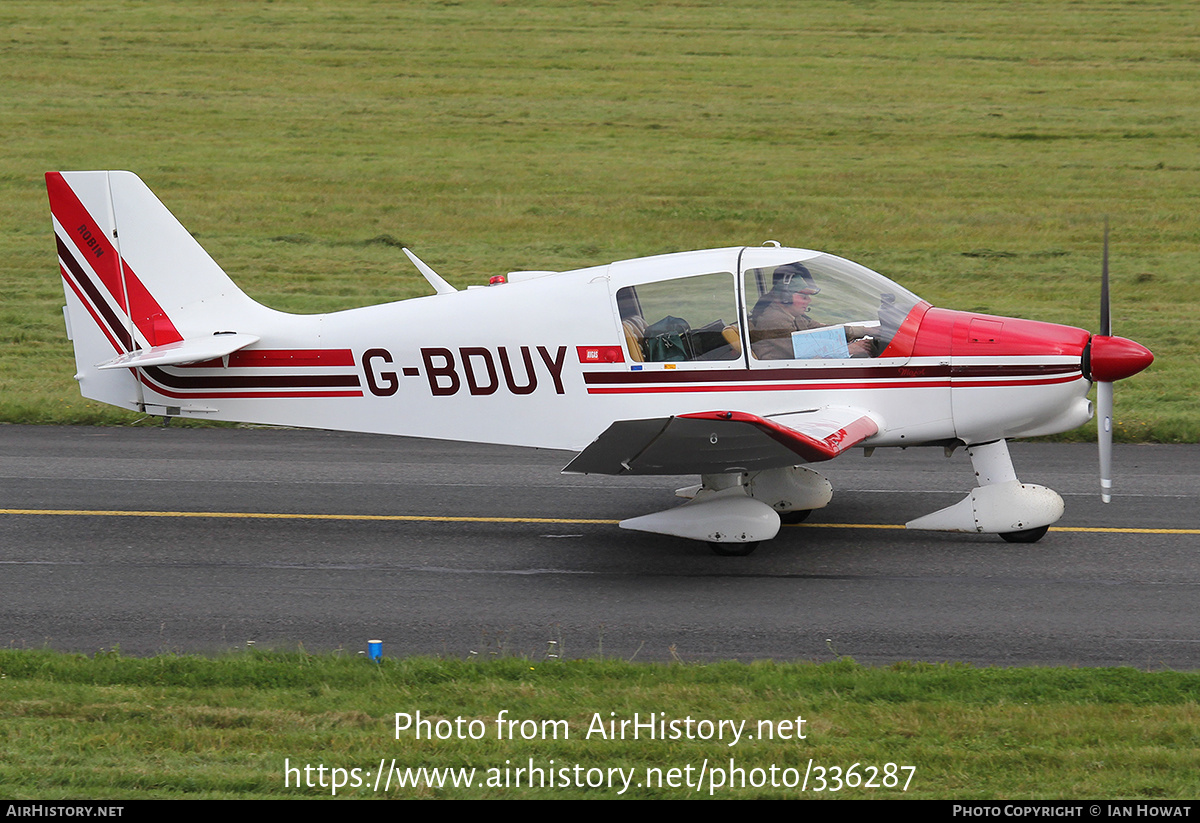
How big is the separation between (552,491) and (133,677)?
484 cm

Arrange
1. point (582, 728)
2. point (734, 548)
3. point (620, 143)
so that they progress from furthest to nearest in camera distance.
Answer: point (620, 143)
point (734, 548)
point (582, 728)

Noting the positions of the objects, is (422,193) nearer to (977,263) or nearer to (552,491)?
(977,263)

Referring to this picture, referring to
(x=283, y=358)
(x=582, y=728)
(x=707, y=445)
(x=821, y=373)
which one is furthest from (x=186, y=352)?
(x=582, y=728)

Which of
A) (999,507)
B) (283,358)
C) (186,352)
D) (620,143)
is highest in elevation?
(620,143)

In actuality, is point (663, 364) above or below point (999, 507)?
above

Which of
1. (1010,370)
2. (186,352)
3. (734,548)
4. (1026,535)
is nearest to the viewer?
(1010,370)

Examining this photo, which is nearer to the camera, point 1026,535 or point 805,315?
point 805,315

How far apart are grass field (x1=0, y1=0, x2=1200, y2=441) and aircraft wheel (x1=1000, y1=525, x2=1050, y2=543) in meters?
4.08

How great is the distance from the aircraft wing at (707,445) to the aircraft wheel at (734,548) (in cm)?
71

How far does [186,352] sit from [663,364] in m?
3.69

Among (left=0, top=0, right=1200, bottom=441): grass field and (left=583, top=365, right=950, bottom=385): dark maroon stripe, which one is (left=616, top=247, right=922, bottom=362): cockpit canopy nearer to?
(left=583, top=365, right=950, bottom=385): dark maroon stripe

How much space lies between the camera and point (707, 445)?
28.6 ft

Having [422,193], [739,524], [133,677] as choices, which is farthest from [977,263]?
[133,677]

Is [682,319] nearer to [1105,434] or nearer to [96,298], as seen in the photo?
[1105,434]
